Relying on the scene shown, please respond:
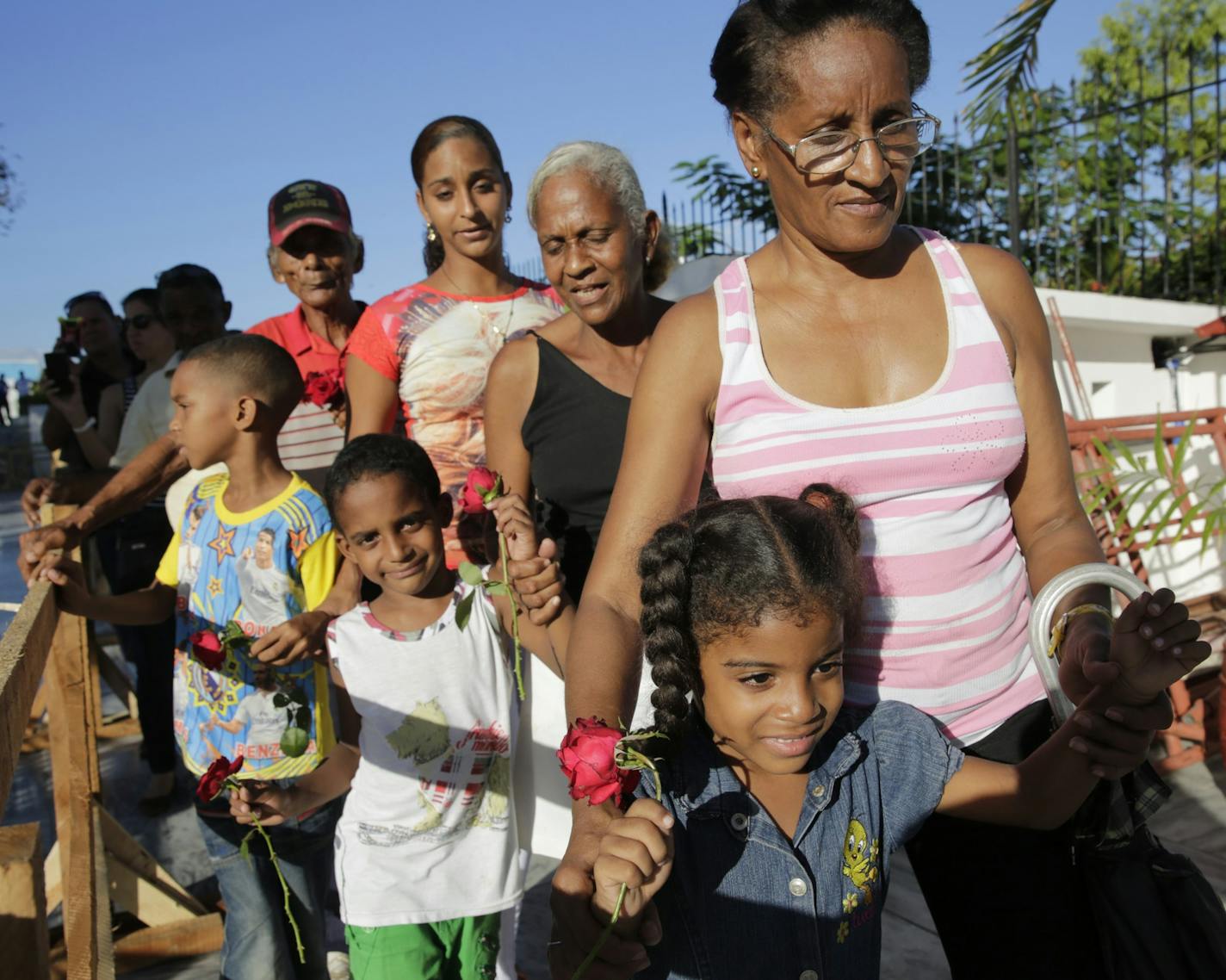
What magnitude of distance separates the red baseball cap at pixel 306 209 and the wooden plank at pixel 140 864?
1.96 metres

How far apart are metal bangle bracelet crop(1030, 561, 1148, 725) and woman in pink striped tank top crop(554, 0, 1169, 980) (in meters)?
0.04

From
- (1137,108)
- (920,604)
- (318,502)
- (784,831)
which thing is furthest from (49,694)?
(1137,108)

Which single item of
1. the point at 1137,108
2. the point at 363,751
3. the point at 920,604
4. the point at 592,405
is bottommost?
the point at 363,751

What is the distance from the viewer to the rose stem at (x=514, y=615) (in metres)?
2.48

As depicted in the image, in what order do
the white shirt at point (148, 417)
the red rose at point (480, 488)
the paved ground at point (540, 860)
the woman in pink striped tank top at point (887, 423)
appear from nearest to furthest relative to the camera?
the woman in pink striped tank top at point (887, 423) < the red rose at point (480, 488) < the paved ground at point (540, 860) < the white shirt at point (148, 417)

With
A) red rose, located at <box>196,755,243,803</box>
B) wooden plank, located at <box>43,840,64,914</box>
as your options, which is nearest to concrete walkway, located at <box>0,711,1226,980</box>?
wooden plank, located at <box>43,840,64,914</box>

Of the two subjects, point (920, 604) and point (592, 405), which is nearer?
point (920, 604)

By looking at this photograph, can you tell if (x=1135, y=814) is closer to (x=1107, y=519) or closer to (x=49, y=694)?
(x=49, y=694)

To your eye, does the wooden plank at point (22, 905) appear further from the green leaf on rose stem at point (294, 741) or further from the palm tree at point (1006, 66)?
the palm tree at point (1006, 66)

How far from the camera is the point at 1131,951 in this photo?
1.65 meters

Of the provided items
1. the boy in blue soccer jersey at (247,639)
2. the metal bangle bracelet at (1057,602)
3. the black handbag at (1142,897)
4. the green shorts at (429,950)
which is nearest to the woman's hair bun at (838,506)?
the metal bangle bracelet at (1057,602)

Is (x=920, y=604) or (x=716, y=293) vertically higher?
(x=716, y=293)

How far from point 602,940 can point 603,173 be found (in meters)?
2.00

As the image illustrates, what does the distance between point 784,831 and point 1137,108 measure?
6.69 meters
